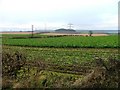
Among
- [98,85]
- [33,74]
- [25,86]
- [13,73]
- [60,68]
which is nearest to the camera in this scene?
[98,85]

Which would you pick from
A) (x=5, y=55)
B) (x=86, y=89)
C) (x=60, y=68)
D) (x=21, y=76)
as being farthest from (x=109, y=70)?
(x=60, y=68)

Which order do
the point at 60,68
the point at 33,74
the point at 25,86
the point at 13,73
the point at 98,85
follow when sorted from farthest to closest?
1. the point at 60,68
2. the point at 13,73
3. the point at 33,74
4. the point at 25,86
5. the point at 98,85

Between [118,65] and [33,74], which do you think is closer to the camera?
[118,65]

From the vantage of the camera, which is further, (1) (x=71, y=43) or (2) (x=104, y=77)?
(1) (x=71, y=43)

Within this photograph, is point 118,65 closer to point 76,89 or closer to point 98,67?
point 98,67

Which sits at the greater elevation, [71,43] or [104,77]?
[104,77]

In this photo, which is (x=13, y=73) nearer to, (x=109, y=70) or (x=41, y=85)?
(x=41, y=85)

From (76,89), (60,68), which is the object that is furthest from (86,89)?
(60,68)

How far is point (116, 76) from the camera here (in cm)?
782

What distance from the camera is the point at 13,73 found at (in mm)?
9938

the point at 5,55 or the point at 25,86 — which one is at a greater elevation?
the point at 5,55

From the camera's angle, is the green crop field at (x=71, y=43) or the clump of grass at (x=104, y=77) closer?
the clump of grass at (x=104, y=77)

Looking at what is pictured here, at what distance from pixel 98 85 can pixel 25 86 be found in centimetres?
224

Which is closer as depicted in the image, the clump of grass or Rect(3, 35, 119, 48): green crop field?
the clump of grass
